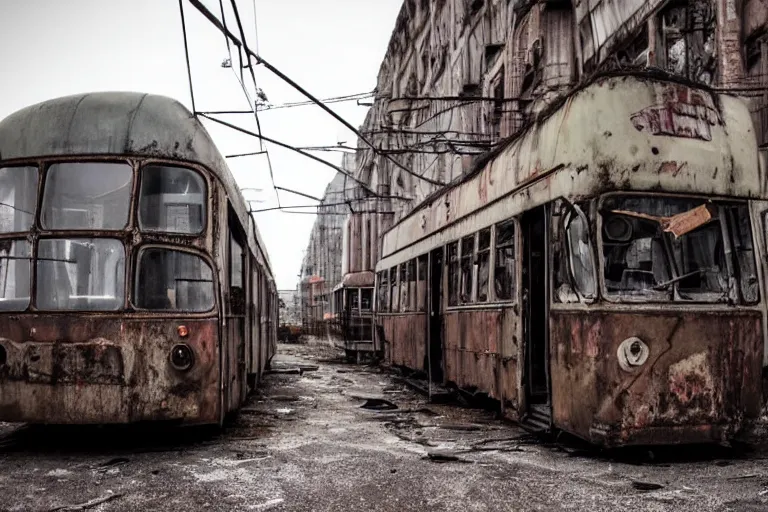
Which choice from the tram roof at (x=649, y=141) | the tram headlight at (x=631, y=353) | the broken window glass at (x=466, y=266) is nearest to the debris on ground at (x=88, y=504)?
the tram headlight at (x=631, y=353)

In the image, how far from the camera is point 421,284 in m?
13.2

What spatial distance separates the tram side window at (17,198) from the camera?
686cm

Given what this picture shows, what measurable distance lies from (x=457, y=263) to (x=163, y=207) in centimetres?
486

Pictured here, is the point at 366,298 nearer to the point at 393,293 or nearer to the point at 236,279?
the point at 393,293

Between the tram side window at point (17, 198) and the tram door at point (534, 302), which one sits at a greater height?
the tram side window at point (17, 198)

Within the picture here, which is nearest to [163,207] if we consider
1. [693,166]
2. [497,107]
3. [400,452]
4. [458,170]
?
[400,452]

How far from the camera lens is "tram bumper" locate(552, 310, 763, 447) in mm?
6207

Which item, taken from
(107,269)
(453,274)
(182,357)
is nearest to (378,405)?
(453,274)

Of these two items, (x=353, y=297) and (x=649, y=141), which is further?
(x=353, y=297)

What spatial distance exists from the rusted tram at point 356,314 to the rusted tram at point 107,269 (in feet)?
51.8

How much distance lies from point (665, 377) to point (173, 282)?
4.51 m

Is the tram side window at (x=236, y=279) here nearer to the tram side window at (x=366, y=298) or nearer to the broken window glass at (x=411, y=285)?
the broken window glass at (x=411, y=285)

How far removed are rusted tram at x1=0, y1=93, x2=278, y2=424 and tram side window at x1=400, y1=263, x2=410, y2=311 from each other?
24.0 ft

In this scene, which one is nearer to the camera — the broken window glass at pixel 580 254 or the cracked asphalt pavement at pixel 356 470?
the cracked asphalt pavement at pixel 356 470
